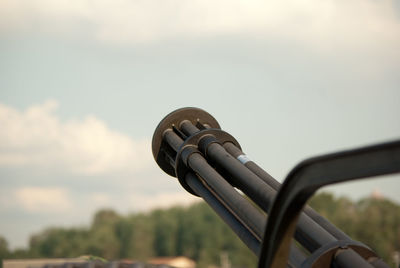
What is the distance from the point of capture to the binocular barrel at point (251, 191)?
8.76 feet

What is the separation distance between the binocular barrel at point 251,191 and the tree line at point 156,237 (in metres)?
68.0

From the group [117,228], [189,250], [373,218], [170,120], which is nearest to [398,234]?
[373,218]

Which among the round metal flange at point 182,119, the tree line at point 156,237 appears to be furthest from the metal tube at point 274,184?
the tree line at point 156,237

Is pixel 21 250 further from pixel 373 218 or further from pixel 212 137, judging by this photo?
pixel 212 137

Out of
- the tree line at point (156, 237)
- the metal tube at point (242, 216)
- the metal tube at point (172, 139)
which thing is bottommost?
the metal tube at point (242, 216)

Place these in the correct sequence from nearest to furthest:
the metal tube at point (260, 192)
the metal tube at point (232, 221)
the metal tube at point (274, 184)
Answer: the metal tube at point (232, 221) < the metal tube at point (260, 192) < the metal tube at point (274, 184)

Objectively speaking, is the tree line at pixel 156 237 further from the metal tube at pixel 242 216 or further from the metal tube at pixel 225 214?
the metal tube at pixel 242 216

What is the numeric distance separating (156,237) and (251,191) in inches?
3212

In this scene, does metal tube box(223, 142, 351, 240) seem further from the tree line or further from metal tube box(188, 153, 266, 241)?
the tree line

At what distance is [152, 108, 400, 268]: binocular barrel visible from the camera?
2.67m

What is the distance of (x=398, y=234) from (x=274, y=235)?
216 feet

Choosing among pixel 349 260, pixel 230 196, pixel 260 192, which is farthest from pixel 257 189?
pixel 349 260

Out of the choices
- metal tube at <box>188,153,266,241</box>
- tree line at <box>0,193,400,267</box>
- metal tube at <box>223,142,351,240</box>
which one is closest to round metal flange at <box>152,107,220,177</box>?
metal tube at <box>223,142,351,240</box>

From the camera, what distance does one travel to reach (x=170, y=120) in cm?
668
